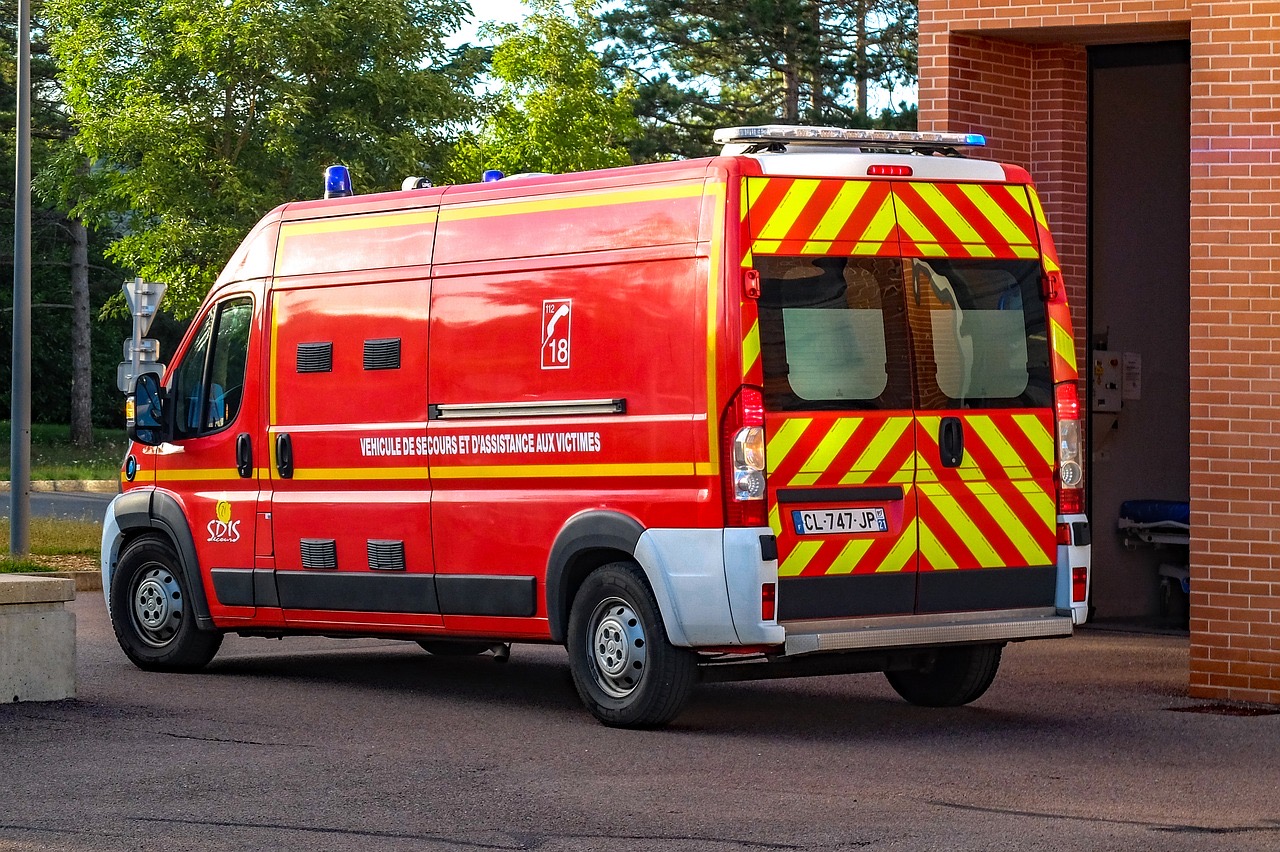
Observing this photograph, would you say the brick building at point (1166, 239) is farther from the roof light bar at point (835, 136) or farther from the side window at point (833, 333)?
the side window at point (833, 333)

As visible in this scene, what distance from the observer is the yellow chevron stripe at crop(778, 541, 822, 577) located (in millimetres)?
9094

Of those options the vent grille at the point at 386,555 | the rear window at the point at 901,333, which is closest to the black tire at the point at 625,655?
the rear window at the point at 901,333

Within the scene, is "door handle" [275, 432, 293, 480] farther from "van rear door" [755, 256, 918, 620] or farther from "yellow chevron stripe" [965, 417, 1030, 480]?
"yellow chevron stripe" [965, 417, 1030, 480]

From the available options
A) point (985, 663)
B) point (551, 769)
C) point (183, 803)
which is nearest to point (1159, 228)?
point (985, 663)

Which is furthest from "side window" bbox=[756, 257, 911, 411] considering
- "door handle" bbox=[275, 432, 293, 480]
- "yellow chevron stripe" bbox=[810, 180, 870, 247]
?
"door handle" bbox=[275, 432, 293, 480]

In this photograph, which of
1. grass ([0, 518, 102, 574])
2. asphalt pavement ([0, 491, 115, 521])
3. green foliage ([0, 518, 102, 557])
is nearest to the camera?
grass ([0, 518, 102, 574])

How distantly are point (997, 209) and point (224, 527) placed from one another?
468cm

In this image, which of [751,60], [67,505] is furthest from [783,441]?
[751,60]

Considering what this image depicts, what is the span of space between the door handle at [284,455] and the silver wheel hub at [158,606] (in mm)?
1205

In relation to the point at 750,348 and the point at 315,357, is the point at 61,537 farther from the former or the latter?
the point at 750,348

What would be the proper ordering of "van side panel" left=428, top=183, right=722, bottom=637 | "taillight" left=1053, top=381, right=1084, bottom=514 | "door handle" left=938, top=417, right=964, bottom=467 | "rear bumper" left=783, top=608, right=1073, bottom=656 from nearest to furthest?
"rear bumper" left=783, top=608, right=1073, bottom=656, "van side panel" left=428, top=183, right=722, bottom=637, "door handle" left=938, top=417, right=964, bottom=467, "taillight" left=1053, top=381, right=1084, bottom=514

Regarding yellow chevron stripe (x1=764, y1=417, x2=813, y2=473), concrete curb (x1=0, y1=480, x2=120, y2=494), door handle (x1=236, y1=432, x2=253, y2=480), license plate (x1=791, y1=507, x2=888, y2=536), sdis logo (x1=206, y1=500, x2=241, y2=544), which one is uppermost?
yellow chevron stripe (x1=764, y1=417, x2=813, y2=473)

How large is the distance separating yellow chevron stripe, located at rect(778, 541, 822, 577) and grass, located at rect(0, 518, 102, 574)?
10732 millimetres

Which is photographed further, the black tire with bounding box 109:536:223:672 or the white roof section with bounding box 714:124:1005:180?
the black tire with bounding box 109:536:223:672
